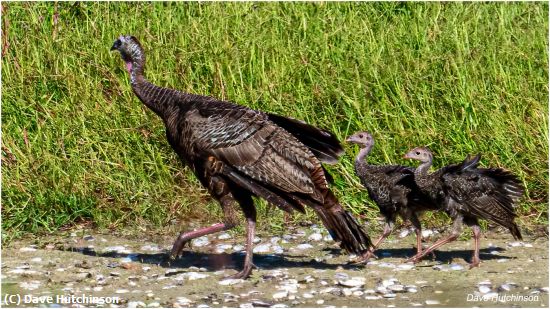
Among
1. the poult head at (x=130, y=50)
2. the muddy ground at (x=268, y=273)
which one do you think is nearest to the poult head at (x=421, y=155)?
the muddy ground at (x=268, y=273)

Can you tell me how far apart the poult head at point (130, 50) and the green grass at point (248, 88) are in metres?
0.92

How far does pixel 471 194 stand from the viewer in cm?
823

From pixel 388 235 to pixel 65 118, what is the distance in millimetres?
3185

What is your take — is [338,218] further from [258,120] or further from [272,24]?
[272,24]

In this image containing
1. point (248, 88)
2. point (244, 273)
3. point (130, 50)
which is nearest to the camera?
point (244, 273)

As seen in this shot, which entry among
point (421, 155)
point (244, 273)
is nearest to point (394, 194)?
point (421, 155)

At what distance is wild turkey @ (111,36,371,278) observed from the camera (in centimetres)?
787

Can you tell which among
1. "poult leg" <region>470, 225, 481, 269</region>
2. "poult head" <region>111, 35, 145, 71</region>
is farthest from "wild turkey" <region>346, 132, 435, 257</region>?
"poult head" <region>111, 35, 145, 71</region>

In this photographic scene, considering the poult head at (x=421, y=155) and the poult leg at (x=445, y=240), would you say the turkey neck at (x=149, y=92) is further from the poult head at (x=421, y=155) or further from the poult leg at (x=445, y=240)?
the poult leg at (x=445, y=240)

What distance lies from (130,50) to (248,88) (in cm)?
148

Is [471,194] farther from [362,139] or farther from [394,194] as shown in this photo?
[362,139]

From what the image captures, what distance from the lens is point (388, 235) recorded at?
8.66m

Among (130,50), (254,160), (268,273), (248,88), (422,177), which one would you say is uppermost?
(130,50)

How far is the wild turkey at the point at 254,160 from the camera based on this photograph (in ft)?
25.8
